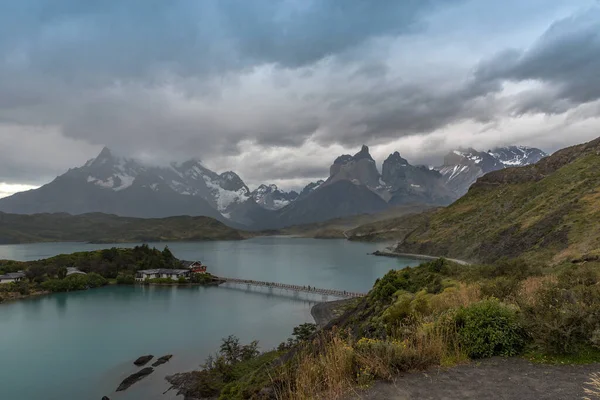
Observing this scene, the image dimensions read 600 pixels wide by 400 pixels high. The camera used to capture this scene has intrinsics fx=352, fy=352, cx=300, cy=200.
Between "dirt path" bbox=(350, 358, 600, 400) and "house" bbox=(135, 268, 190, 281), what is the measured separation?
116m

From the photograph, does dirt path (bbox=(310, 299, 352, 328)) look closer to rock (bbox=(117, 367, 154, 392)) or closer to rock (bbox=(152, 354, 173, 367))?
rock (bbox=(152, 354, 173, 367))

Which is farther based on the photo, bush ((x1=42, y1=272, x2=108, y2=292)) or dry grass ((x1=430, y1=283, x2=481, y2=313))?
bush ((x1=42, y1=272, x2=108, y2=292))

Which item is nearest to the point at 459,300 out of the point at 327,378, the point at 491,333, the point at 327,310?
the point at 491,333

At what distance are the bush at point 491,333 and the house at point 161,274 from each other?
114775 mm

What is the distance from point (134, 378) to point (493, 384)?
4526 cm

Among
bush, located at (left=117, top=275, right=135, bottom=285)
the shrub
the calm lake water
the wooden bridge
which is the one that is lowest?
the calm lake water

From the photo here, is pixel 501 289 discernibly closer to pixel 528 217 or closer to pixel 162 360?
pixel 162 360

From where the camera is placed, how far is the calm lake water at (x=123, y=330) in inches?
1649

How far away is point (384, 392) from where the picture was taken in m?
7.37

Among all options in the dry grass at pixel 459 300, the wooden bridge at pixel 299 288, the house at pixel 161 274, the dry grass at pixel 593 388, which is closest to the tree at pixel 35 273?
the house at pixel 161 274

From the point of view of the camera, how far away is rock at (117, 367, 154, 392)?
3991 cm

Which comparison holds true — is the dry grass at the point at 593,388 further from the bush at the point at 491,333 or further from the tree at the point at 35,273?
the tree at the point at 35,273

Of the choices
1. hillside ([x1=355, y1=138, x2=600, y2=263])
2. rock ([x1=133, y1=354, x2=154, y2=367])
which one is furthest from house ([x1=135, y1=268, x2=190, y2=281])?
hillside ([x1=355, y1=138, x2=600, y2=263])

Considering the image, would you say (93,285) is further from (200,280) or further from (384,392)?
(384,392)
